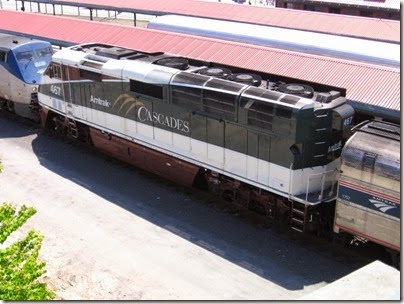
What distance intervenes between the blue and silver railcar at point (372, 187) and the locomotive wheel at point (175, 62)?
280 inches

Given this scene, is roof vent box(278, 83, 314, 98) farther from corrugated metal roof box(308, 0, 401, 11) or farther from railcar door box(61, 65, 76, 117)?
corrugated metal roof box(308, 0, 401, 11)

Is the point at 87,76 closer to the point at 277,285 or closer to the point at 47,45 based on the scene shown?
the point at 47,45

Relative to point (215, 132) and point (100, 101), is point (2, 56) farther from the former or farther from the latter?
point (215, 132)

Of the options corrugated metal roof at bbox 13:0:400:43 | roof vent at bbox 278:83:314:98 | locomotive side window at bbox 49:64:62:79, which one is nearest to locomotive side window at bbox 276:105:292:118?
roof vent at bbox 278:83:314:98

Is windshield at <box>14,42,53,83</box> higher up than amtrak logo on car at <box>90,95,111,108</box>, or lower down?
higher up

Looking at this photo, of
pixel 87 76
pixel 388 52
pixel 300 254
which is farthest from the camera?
pixel 388 52

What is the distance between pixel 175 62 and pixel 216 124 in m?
3.81

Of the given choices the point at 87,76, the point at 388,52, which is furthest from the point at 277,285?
the point at 388,52

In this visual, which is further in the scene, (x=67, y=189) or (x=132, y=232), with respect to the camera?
(x=67, y=189)

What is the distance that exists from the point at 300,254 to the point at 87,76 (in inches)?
428

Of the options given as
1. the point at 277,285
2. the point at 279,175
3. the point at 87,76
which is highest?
the point at 87,76

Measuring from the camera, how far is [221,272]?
1428cm

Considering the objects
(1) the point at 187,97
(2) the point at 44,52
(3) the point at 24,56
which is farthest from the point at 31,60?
(1) the point at 187,97

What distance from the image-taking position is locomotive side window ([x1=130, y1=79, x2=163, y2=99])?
18.0 metres
